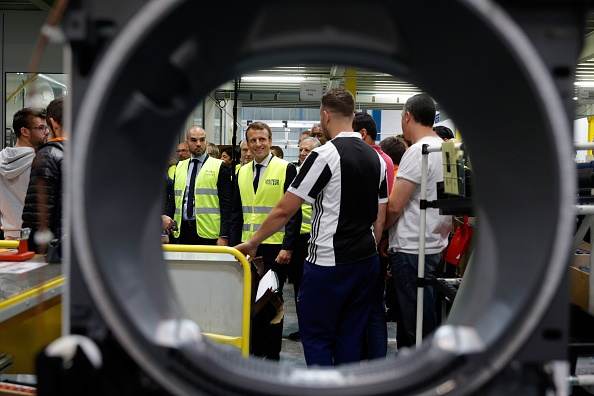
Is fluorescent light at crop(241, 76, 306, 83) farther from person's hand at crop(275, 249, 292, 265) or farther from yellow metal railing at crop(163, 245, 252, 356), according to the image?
yellow metal railing at crop(163, 245, 252, 356)

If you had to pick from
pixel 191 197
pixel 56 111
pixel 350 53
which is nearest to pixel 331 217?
pixel 56 111

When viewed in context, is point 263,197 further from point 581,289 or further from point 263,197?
point 581,289

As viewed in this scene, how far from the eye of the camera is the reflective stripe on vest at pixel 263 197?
3289 mm

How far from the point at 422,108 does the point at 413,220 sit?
52cm

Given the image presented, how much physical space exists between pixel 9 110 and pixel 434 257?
551 cm

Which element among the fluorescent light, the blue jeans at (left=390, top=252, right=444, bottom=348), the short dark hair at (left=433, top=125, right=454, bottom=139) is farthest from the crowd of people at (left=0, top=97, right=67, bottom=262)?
the fluorescent light

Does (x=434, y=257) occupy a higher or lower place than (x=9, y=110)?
lower

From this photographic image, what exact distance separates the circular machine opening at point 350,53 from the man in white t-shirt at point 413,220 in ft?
6.29

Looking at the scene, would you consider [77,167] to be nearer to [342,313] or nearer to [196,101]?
[196,101]

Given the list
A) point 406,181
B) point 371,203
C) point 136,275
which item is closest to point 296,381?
point 136,275

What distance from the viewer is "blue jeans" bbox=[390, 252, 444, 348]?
2637 mm

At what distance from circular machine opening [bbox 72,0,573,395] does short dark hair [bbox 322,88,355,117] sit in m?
1.66

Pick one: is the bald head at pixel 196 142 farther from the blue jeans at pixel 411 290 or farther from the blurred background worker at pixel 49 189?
the blue jeans at pixel 411 290

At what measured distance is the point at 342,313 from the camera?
2.35 m
